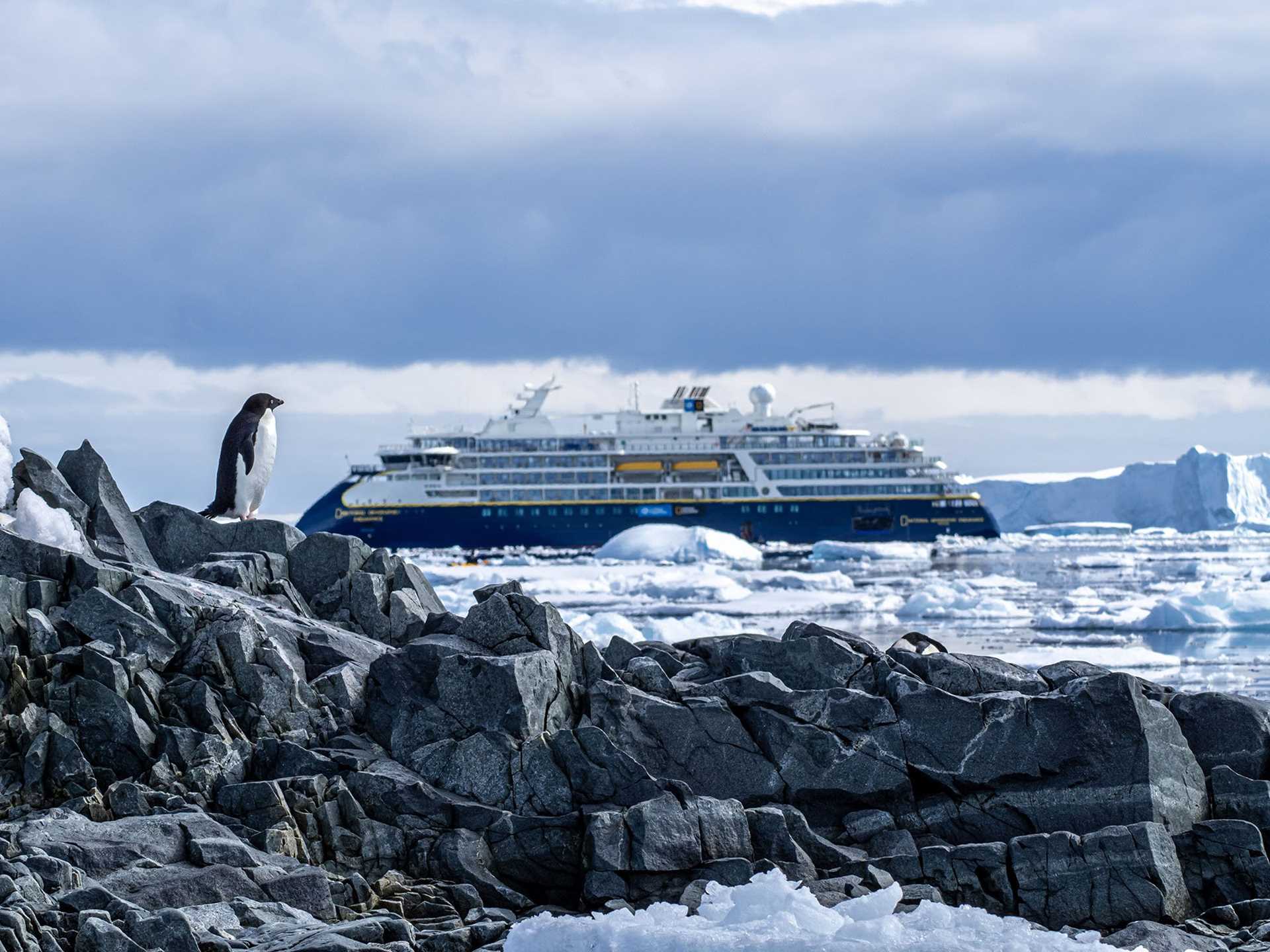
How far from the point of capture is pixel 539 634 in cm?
1130

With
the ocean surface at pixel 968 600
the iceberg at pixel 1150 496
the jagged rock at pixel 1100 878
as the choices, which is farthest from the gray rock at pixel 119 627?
the iceberg at pixel 1150 496

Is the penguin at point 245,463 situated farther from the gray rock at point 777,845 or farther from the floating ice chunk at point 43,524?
the gray rock at point 777,845

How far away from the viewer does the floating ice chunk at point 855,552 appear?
61.5m

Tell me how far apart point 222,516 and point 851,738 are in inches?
283

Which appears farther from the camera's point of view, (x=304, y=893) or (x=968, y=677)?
(x=968, y=677)

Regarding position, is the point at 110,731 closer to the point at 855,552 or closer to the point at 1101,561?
the point at 855,552

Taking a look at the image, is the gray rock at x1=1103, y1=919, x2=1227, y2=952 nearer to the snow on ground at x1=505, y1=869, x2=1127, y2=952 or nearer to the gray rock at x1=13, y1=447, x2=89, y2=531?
the snow on ground at x1=505, y1=869, x2=1127, y2=952

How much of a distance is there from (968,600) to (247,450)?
70.2 ft

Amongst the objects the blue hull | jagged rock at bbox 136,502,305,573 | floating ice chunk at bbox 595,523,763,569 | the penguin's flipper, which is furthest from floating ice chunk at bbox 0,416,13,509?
the blue hull

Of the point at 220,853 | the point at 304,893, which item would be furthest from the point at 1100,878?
the point at 220,853

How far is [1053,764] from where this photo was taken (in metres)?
10.5

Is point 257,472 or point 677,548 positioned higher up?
point 257,472

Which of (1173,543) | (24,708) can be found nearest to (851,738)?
(24,708)

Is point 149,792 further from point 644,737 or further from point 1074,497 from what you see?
point 1074,497
